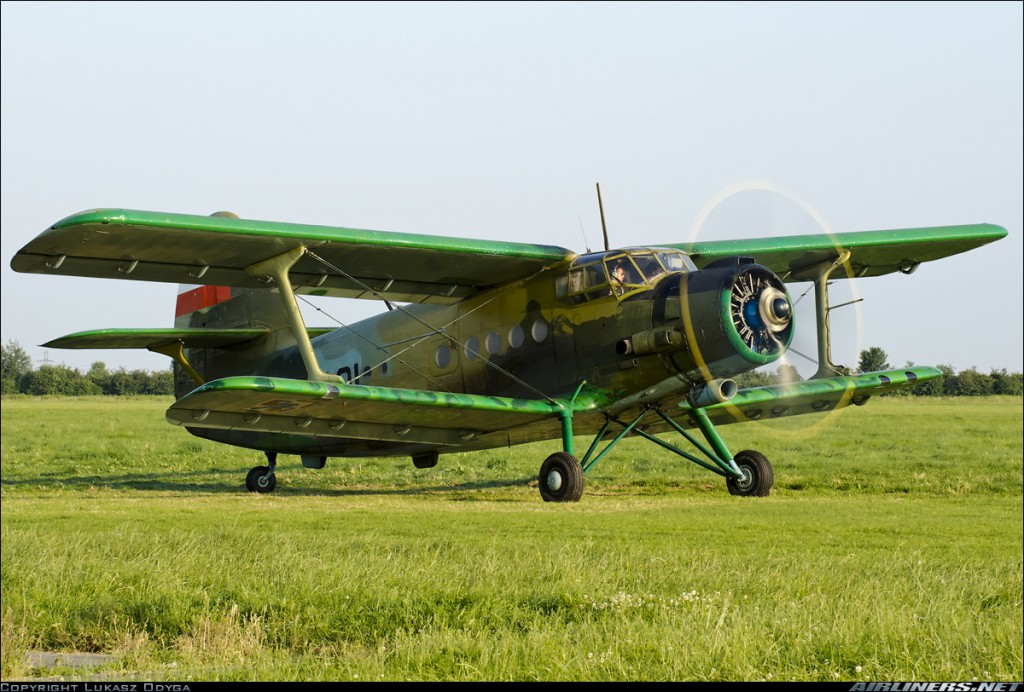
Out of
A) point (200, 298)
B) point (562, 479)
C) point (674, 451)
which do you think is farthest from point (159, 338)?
point (674, 451)

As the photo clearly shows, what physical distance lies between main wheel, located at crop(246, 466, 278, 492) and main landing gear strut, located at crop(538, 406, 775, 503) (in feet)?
33.8

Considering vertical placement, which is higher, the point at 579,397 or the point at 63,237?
the point at 63,237

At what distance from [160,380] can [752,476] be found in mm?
43255

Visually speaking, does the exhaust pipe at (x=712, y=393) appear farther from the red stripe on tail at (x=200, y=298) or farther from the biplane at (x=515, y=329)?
the red stripe on tail at (x=200, y=298)

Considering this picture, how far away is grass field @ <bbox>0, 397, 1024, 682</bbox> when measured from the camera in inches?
393

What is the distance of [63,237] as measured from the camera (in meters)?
13.5

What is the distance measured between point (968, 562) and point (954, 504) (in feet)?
26.3

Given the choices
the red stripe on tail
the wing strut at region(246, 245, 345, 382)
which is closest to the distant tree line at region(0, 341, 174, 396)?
the red stripe on tail

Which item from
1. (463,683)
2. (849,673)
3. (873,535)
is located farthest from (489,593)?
(873,535)

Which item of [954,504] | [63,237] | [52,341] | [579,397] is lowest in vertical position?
[954,504]

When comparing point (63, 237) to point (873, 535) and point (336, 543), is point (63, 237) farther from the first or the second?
point (873, 535)

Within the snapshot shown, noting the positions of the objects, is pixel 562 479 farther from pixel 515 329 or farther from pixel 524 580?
pixel 515 329

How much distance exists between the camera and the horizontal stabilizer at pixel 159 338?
681 inches

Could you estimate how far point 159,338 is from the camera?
65.3 ft
